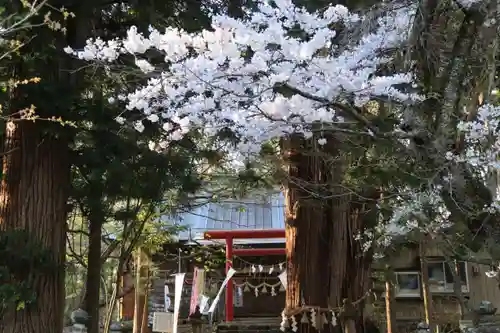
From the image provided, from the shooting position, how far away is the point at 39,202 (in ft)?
16.8

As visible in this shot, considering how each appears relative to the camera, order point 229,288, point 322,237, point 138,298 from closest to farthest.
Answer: point 322,237
point 138,298
point 229,288

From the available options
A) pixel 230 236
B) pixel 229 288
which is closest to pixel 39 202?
pixel 230 236

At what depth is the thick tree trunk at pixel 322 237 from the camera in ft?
20.5

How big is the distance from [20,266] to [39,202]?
2.07 ft

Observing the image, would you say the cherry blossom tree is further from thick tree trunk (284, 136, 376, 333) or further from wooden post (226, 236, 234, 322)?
wooden post (226, 236, 234, 322)

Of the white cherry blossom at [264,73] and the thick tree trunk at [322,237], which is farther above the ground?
the white cherry blossom at [264,73]

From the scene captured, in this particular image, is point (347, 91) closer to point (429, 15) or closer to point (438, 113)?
point (438, 113)

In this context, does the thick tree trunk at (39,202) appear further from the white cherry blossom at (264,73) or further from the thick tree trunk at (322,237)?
the thick tree trunk at (322,237)

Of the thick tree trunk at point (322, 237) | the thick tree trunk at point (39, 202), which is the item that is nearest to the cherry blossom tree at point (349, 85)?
the thick tree trunk at point (322, 237)

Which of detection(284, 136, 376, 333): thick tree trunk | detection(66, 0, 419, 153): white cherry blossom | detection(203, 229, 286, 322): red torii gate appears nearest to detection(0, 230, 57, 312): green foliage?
detection(66, 0, 419, 153): white cherry blossom

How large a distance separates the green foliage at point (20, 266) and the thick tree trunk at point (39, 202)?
75 mm

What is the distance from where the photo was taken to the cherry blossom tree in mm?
3834

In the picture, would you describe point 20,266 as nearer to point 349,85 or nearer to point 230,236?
point 349,85

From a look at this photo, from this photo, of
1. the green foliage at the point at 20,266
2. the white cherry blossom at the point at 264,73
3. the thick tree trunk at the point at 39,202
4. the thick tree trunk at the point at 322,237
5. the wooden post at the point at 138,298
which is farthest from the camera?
the wooden post at the point at 138,298
